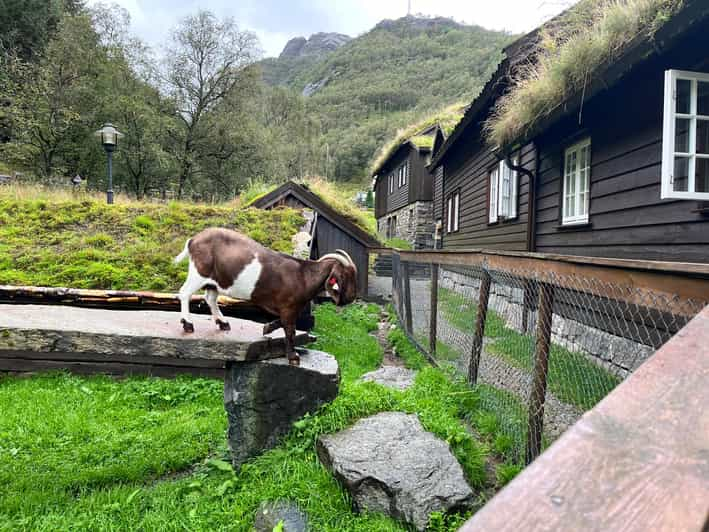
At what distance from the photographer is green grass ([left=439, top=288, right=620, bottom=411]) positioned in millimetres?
4055

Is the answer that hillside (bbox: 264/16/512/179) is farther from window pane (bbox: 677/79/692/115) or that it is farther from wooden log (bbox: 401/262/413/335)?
window pane (bbox: 677/79/692/115)

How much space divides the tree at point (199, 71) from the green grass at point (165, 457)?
19.0 m

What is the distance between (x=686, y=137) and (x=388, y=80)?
74847 millimetres

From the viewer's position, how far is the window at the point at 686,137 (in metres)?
3.63

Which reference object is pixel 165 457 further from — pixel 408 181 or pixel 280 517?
pixel 408 181

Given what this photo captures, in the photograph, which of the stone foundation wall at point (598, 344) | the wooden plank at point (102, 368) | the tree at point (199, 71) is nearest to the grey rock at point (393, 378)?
the stone foundation wall at point (598, 344)

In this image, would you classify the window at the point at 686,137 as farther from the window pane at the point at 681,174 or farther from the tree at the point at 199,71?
the tree at the point at 199,71

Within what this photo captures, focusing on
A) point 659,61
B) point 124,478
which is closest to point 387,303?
point 659,61

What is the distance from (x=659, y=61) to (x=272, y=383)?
203 inches

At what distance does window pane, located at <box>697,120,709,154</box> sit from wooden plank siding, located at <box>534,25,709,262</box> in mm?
319

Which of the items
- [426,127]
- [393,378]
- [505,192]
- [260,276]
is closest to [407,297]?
[393,378]

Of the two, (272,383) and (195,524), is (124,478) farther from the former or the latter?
(272,383)

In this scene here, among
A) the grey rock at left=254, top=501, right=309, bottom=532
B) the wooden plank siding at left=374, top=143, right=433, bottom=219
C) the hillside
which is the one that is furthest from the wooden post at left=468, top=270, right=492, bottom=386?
the hillside

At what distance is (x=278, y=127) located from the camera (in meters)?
39.1
